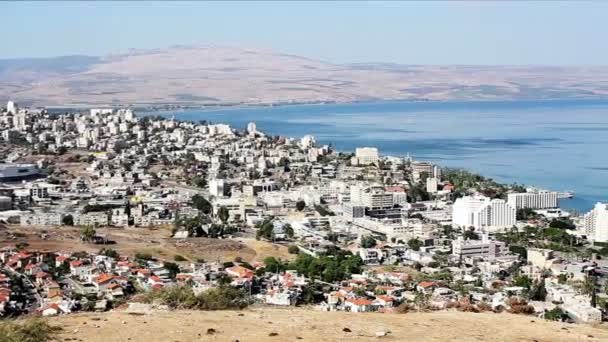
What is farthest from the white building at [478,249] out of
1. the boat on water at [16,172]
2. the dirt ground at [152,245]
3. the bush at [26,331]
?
the boat on water at [16,172]

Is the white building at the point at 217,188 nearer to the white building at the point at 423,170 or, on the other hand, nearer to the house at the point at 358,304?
the white building at the point at 423,170

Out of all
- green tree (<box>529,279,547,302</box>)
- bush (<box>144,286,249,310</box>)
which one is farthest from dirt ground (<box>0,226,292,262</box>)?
bush (<box>144,286,249,310</box>)

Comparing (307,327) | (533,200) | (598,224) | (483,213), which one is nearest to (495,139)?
(533,200)

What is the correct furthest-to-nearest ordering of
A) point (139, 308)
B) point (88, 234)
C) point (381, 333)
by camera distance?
1. point (88, 234)
2. point (139, 308)
3. point (381, 333)

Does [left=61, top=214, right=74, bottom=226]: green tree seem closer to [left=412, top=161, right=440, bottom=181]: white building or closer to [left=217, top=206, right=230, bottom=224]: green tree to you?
[left=217, top=206, right=230, bottom=224]: green tree

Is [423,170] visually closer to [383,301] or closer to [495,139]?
[495,139]
